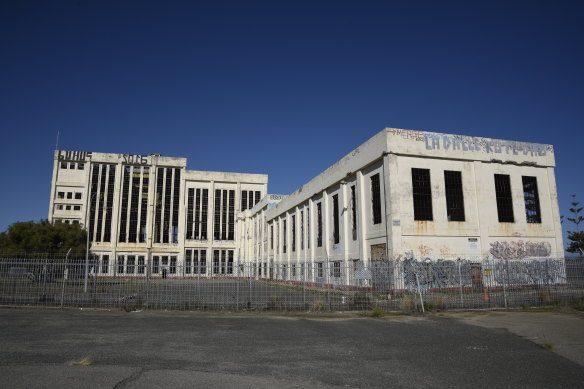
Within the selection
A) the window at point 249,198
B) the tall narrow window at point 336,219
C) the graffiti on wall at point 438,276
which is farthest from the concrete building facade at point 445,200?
the window at point 249,198

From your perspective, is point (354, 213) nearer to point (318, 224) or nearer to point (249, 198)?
point (318, 224)

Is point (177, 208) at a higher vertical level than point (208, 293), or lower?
higher

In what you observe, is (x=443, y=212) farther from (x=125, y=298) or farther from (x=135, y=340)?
(x=135, y=340)

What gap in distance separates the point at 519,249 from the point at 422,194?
23.6ft

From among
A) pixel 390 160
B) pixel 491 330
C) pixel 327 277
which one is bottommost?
pixel 491 330

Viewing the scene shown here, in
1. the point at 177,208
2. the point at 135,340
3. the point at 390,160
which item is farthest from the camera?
the point at 177,208

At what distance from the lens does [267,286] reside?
1531 cm

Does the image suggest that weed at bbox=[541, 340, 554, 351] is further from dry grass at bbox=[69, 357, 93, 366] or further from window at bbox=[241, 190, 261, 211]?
window at bbox=[241, 190, 261, 211]

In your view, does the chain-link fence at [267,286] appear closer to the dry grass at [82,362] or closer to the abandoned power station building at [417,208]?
the abandoned power station building at [417,208]

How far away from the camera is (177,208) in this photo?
62.2 meters

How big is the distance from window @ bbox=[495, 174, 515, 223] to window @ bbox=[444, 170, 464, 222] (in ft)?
9.28

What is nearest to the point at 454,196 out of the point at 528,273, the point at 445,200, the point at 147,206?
the point at 445,200

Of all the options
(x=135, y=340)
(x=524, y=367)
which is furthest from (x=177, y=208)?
(x=524, y=367)

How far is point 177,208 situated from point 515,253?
4952cm
